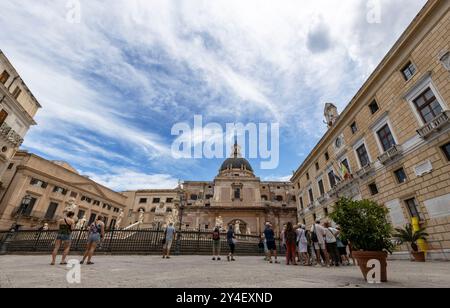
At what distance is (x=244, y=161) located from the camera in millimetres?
50188

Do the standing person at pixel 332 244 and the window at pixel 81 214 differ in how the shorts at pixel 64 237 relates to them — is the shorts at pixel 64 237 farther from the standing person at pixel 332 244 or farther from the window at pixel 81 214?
the window at pixel 81 214

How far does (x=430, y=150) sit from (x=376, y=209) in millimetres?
9243

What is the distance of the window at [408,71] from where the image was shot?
1199 cm

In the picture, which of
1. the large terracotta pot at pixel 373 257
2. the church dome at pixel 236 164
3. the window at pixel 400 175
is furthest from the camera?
the church dome at pixel 236 164

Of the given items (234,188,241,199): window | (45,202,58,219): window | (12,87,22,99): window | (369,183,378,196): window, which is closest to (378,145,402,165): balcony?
(369,183,378,196): window

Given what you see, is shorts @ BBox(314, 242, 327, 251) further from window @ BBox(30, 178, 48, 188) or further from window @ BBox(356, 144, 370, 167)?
window @ BBox(30, 178, 48, 188)

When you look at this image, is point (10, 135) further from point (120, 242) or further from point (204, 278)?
point (204, 278)

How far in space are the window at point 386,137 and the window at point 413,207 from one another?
134 inches

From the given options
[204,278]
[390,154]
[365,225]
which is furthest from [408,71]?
[204,278]

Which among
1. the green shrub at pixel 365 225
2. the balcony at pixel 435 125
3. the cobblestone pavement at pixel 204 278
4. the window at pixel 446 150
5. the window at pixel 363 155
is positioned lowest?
the cobblestone pavement at pixel 204 278

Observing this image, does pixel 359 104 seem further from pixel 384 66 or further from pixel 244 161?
pixel 244 161

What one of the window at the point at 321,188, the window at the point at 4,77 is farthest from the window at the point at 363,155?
the window at the point at 4,77

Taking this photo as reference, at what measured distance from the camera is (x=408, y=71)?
12.4 m
